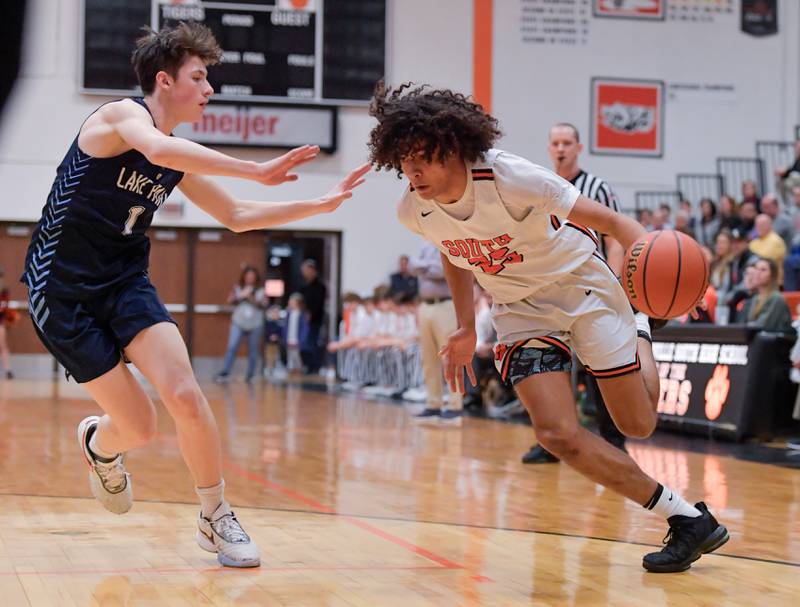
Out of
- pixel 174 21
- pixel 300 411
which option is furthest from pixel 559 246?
pixel 174 21

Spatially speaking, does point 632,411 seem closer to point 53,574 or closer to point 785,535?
point 785,535

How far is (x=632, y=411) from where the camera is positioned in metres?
4.09

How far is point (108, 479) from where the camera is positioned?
168 inches

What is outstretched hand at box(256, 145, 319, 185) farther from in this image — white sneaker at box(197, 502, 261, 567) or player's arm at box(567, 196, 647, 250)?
white sneaker at box(197, 502, 261, 567)

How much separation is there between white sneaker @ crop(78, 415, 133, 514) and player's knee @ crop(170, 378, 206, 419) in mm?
588

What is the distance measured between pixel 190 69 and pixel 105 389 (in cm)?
115

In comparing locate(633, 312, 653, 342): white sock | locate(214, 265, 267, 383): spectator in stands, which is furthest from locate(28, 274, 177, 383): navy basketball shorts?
locate(214, 265, 267, 383): spectator in stands

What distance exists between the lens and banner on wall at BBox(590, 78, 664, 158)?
1875 centimetres

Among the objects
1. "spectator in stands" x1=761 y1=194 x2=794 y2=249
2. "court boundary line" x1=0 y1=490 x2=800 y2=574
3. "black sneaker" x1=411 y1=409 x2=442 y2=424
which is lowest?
"black sneaker" x1=411 y1=409 x2=442 y2=424

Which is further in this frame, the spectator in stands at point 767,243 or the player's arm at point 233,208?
the spectator in stands at point 767,243

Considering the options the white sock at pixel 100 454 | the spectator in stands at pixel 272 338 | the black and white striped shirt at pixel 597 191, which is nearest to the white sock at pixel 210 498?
the white sock at pixel 100 454

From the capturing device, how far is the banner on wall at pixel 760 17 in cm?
1906

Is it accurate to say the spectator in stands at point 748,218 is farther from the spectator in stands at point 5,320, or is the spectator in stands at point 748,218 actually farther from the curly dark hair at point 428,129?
the curly dark hair at point 428,129

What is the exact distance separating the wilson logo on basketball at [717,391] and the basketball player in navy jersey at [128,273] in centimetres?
579
